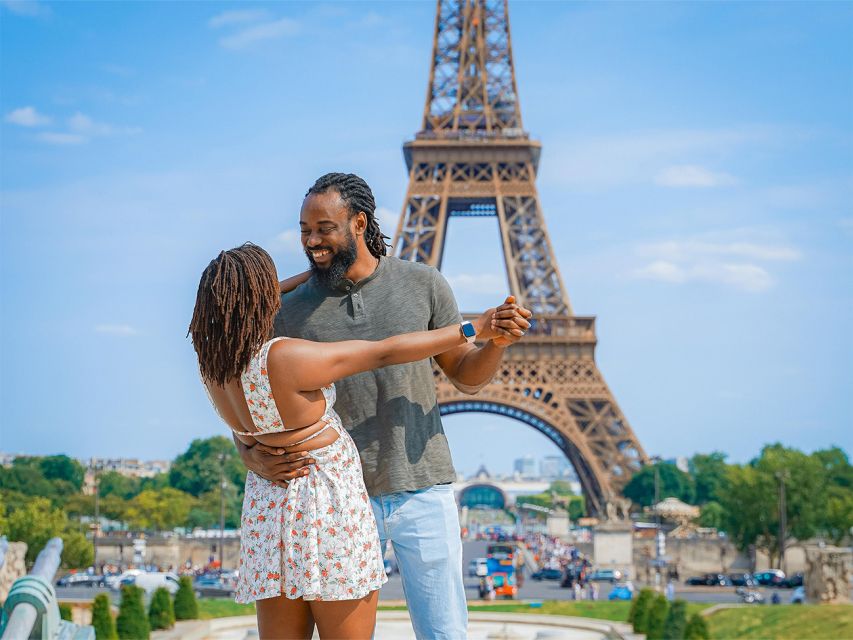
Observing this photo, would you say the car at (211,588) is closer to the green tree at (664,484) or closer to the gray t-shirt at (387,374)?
the green tree at (664,484)

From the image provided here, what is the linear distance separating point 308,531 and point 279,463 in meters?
0.29

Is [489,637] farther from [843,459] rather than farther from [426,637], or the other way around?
[843,459]

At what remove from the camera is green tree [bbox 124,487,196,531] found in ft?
212

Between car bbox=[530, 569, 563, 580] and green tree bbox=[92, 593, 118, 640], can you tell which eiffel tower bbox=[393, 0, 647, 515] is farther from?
green tree bbox=[92, 593, 118, 640]

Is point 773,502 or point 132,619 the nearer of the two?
point 132,619

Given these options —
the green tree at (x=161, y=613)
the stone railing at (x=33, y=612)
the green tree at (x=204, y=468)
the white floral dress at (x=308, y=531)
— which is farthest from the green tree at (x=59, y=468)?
the white floral dress at (x=308, y=531)

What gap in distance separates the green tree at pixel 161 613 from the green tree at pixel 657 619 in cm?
927

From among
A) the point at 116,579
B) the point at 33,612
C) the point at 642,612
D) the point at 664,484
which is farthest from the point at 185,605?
the point at 664,484

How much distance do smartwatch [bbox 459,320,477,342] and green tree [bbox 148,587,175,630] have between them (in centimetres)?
1967

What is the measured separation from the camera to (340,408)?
496 cm

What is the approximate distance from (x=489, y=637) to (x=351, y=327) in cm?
1578

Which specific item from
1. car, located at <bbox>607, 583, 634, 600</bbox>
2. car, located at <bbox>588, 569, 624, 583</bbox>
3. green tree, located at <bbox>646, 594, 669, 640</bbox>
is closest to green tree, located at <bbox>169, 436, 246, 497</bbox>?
car, located at <bbox>588, 569, 624, 583</bbox>

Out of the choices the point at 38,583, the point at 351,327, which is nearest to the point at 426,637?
the point at 351,327

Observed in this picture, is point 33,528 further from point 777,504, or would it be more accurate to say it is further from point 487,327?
point 487,327
